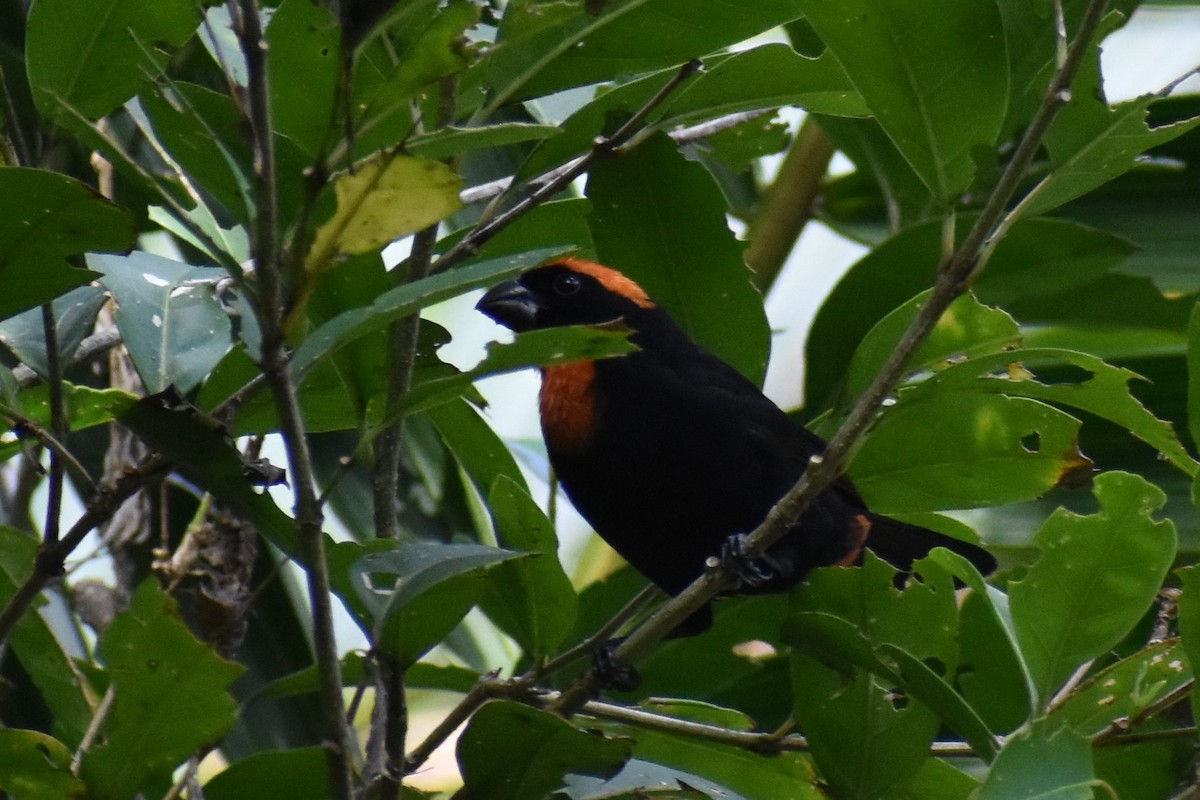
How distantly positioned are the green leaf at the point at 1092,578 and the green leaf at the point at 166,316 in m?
1.09

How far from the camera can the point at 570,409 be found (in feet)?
9.52

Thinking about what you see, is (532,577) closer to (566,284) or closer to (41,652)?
(41,652)

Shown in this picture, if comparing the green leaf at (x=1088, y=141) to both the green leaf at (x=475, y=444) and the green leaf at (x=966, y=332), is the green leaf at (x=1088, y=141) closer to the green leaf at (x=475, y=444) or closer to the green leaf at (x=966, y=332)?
the green leaf at (x=966, y=332)

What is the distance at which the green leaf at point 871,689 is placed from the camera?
1.88 m

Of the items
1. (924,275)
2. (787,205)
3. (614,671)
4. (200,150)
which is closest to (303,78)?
(200,150)

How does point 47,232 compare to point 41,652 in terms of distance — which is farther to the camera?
point 41,652

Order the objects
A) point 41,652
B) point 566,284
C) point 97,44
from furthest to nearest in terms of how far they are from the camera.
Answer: point 566,284, point 41,652, point 97,44

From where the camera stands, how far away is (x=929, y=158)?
1685 mm

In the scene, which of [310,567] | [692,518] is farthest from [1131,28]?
[310,567]

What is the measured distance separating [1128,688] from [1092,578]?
273mm

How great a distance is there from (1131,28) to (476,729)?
3.84 meters

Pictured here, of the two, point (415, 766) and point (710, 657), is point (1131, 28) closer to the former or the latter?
point (710, 657)

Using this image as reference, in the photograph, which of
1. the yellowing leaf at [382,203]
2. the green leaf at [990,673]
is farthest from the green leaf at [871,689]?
the yellowing leaf at [382,203]

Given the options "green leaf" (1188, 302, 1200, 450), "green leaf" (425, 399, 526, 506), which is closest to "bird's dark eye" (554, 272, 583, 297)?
"green leaf" (425, 399, 526, 506)
